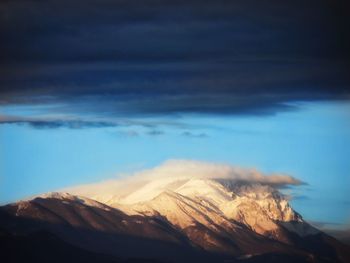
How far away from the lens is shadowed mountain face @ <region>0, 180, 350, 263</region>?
1641 cm

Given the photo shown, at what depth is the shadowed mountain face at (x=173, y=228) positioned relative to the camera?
16.4 meters

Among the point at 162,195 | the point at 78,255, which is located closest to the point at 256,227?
the point at 162,195

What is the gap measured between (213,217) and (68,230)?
7.79 feet

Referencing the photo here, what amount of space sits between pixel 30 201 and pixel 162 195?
2.10 metres

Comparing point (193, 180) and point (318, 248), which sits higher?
point (193, 180)

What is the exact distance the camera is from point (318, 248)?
16.5 meters

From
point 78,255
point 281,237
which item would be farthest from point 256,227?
point 78,255

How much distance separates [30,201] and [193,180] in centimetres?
258

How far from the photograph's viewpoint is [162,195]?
55.2 feet

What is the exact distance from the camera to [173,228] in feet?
55.9

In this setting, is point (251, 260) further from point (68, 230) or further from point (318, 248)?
point (68, 230)

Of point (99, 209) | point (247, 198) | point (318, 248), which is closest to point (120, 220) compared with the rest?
point (99, 209)

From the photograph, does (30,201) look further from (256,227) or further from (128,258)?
(256,227)

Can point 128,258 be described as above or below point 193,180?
below
